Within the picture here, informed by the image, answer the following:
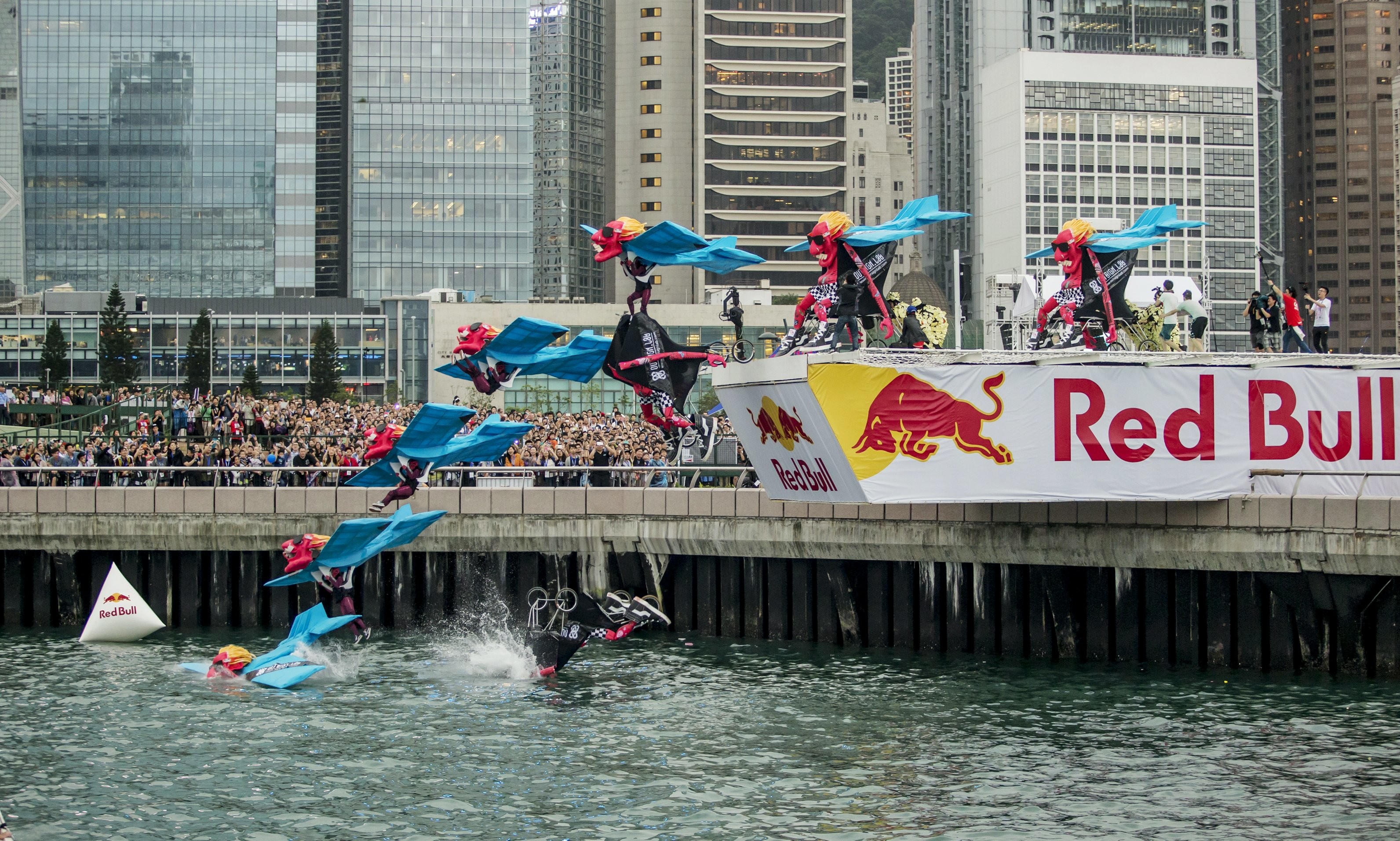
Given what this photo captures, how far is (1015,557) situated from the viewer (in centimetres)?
3700

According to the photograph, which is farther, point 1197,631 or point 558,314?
point 558,314

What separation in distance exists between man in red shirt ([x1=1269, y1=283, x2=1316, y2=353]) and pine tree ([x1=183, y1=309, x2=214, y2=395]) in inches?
3268

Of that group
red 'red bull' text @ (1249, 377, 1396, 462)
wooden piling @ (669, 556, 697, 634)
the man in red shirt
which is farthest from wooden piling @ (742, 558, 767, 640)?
the man in red shirt

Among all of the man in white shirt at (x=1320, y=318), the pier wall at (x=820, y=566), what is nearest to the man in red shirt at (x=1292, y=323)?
the man in white shirt at (x=1320, y=318)

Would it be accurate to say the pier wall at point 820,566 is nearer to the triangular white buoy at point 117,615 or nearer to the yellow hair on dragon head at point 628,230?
the triangular white buoy at point 117,615

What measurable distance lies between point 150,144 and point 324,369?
61.9 meters

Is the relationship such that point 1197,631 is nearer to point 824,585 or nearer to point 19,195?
→ point 824,585

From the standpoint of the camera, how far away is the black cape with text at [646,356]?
34562 mm

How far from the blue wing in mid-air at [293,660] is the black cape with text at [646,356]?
8142mm

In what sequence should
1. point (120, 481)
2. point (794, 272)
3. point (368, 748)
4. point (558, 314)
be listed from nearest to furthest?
point (368, 748) < point (120, 481) < point (558, 314) < point (794, 272)

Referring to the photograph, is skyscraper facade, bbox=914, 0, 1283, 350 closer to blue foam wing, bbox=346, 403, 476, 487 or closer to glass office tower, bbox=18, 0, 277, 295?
glass office tower, bbox=18, 0, 277, 295

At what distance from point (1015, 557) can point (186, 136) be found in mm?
152072

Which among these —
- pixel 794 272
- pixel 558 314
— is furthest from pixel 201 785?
pixel 794 272

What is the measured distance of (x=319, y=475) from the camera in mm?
45438
